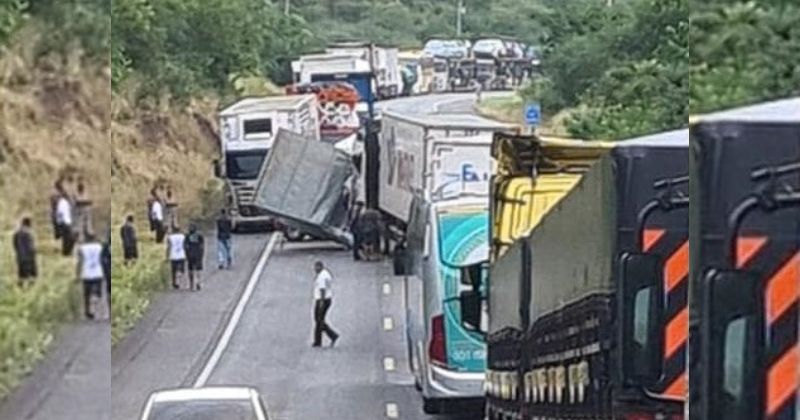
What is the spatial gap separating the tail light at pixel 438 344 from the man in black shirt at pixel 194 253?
23.5ft

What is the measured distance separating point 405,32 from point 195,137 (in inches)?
54.7

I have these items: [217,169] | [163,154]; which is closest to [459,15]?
[217,169]

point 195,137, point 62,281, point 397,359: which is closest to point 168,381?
point 195,137

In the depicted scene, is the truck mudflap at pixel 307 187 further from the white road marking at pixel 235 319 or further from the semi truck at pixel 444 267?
the semi truck at pixel 444 267

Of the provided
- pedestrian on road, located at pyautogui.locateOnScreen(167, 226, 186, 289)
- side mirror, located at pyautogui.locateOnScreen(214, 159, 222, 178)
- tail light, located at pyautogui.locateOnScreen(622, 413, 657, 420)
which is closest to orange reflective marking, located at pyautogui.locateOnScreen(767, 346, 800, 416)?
tail light, located at pyautogui.locateOnScreen(622, 413, 657, 420)

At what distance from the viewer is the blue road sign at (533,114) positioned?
4.64 metres

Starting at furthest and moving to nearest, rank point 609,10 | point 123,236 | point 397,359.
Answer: point 397,359
point 609,10
point 123,236

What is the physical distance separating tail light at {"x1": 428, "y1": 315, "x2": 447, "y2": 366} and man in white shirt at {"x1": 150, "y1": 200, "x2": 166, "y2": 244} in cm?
802

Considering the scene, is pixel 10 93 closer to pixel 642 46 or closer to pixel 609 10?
pixel 642 46

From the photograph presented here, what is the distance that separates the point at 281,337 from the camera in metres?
6.76

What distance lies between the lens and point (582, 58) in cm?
381

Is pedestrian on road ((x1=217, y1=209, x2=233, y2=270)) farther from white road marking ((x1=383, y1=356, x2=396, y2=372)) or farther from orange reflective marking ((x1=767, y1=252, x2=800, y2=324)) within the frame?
white road marking ((x1=383, y1=356, x2=396, y2=372))

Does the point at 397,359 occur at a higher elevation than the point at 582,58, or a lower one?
lower

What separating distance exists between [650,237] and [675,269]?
0.12 m
